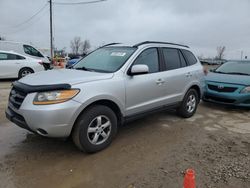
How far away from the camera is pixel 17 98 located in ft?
11.4

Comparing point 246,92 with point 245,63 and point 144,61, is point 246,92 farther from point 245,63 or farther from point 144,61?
point 144,61

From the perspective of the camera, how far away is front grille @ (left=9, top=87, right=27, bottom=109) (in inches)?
133

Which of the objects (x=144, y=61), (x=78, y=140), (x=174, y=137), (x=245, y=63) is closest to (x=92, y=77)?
(x=78, y=140)

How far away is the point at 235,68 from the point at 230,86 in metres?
1.41

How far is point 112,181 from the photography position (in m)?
3.01

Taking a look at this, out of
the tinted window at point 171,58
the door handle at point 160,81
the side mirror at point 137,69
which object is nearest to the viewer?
the side mirror at point 137,69

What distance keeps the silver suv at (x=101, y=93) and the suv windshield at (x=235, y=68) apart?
2.82 meters

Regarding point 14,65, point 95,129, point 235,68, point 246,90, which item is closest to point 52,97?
point 95,129

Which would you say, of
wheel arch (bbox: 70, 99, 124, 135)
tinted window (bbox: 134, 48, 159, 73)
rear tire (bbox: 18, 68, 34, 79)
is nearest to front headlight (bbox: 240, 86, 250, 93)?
tinted window (bbox: 134, 48, 159, 73)

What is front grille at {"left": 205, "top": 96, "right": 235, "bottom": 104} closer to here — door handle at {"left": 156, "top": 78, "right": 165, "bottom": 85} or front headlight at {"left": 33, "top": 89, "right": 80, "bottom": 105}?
door handle at {"left": 156, "top": 78, "right": 165, "bottom": 85}

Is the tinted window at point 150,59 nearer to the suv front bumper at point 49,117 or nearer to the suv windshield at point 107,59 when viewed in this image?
the suv windshield at point 107,59

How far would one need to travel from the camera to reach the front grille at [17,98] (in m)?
3.38

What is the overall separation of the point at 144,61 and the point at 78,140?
193 centimetres

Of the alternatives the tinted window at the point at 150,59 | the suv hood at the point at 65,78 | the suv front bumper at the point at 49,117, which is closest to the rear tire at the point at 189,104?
the tinted window at the point at 150,59
